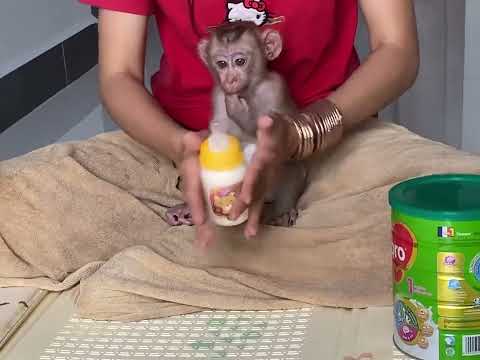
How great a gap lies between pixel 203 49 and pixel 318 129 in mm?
288

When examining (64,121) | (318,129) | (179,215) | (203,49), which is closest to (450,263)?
(318,129)

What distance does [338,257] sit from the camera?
139 cm

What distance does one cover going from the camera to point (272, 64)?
1.70m

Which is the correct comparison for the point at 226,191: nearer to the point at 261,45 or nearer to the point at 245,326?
the point at 245,326

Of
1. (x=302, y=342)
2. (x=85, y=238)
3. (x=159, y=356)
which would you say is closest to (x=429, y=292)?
(x=302, y=342)

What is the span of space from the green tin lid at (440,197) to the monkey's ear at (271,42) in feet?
1.58

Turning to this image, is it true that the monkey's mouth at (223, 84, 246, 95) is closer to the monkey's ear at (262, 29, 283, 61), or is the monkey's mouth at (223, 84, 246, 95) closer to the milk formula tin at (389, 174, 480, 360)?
the monkey's ear at (262, 29, 283, 61)

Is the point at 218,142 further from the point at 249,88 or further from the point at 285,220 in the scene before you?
the point at 249,88

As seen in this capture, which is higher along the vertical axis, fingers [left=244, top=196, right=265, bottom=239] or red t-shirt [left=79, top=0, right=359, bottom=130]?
red t-shirt [left=79, top=0, right=359, bottom=130]

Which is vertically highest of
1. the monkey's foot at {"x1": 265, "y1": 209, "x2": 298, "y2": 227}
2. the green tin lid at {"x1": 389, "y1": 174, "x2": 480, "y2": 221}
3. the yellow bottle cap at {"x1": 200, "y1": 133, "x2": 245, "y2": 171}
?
the yellow bottle cap at {"x1": 200, "y1": 133, "x2": 245, "y2": 171}

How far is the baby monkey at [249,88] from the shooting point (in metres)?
1.54

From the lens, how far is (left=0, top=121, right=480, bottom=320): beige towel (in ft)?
4.42

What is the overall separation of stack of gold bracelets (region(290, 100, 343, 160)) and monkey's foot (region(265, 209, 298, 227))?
12 centimetres

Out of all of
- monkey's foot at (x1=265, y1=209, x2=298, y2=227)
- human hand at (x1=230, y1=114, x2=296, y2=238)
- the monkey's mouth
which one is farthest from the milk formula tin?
the monkey's mouth
